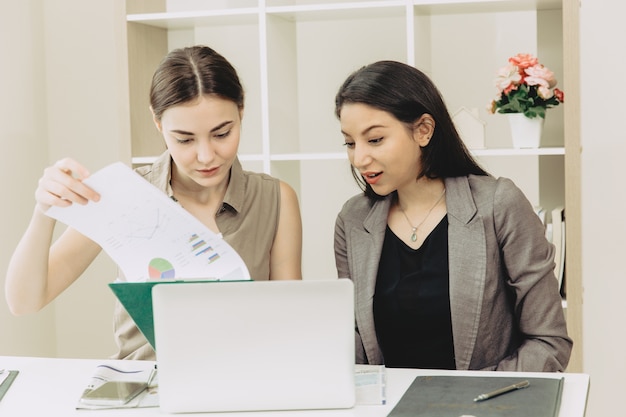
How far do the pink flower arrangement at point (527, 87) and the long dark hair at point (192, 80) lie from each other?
3.60ft

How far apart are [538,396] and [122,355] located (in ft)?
3.05

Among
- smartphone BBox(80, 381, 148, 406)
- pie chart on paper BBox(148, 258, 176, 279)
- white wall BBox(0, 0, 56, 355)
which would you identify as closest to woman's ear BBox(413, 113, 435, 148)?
pie chart on paper BBox(148, 258, 176, 279)

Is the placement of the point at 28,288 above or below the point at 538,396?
above

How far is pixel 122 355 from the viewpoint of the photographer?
1869 millimetres

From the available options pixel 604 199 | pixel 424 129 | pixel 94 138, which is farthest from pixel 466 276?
pixel 94 138

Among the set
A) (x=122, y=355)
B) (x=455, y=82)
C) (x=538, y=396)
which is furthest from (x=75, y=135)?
(x=538, y=396)

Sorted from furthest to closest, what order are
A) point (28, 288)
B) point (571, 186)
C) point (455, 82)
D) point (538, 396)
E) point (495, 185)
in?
point (455, 82), point (571, 186), point (495, 185), point (28, 288), point (538, 396)

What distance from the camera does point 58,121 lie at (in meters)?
3.62

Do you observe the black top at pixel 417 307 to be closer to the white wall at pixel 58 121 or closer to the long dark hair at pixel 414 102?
the long dark hair at pixel 414 102

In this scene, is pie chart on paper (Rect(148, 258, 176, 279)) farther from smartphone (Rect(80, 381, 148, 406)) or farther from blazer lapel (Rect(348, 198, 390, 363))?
blazer lapel (Rect(348, 198, 390, 363))

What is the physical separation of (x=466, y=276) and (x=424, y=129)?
0.32 meters

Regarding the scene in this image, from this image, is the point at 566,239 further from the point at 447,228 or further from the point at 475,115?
the point at 447,228

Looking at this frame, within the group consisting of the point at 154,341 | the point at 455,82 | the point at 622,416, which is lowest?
the point at 622,416

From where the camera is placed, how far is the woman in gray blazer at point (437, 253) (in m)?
1.79
